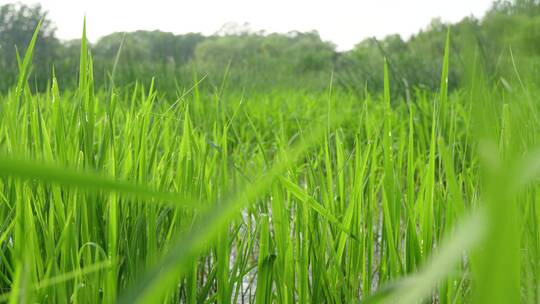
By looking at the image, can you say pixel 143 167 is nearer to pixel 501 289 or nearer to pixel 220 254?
pixel 220 254

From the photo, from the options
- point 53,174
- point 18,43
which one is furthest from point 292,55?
point 53,174

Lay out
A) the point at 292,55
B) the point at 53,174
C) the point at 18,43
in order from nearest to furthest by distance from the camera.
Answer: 1. the point at 53,174
2. the point at 18,43
3. the point at 292,55

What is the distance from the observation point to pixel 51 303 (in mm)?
665

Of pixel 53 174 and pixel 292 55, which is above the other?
pixel 292 55

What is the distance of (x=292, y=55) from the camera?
48.6 ft

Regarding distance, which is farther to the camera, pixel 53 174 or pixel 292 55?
pixel 292 55

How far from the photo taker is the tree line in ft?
2.47

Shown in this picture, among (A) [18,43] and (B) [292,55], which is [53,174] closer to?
(A) [18,43]

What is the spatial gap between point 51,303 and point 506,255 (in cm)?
61

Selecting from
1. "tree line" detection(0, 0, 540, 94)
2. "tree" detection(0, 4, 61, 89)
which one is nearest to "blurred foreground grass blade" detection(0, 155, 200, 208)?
"tree line" detection(0, 0, 540, 94)

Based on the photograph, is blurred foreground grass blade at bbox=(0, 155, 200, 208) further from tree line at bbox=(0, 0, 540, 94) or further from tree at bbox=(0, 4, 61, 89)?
tree at bbox=(0, 4, 61, 89)

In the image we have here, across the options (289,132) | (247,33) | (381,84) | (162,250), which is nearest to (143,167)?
(162,250)

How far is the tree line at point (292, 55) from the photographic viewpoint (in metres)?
0.75

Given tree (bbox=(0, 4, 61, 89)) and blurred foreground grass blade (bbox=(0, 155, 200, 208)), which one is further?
tree (bbox=(0, 4, 61, 89))
